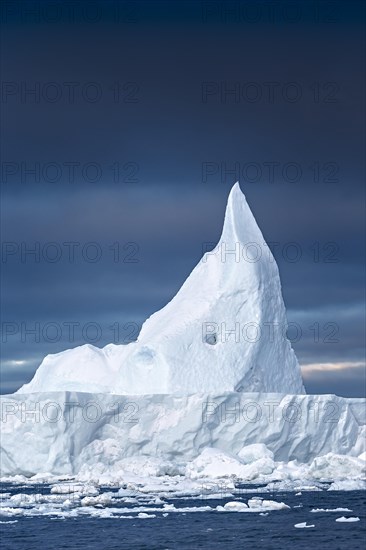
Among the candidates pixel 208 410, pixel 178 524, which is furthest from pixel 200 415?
pixel 178 524

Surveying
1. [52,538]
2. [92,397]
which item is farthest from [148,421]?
[52,538]

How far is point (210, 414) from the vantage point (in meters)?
32.9

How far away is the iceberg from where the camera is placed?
3142 cm

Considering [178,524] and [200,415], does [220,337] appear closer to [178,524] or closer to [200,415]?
[200,415]

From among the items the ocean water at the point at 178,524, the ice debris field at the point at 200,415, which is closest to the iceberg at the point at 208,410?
the ice debris field at the point at 200,415

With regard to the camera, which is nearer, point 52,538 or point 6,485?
point 52,538

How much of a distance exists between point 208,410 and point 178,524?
1139 centimetres

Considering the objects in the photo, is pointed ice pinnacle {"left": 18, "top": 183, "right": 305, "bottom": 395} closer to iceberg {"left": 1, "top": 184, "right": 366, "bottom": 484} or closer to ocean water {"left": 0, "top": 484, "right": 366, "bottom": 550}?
iceberg {"left": 1, "top": 184, "right": 366, "bottom": 484}

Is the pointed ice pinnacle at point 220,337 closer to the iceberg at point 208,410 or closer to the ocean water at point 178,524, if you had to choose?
the iceberg at point 208,410

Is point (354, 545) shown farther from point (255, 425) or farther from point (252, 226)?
point (252, 226)

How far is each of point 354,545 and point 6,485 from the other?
1601 cm

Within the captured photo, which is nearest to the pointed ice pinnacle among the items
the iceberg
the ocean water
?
the iceberg

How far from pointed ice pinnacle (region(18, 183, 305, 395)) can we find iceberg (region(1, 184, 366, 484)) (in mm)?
46

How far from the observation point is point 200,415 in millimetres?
32875
